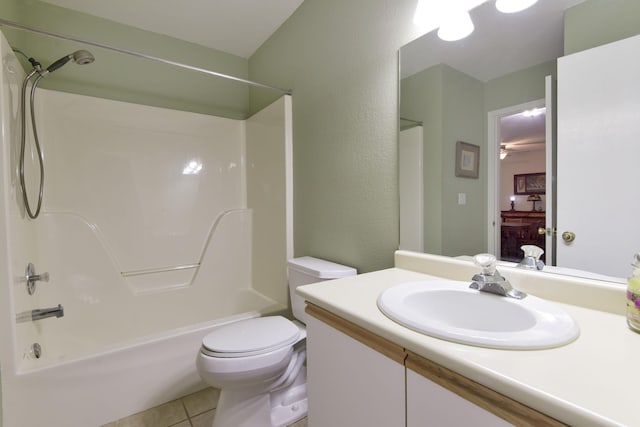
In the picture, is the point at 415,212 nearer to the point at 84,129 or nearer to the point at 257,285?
the point at 257,285

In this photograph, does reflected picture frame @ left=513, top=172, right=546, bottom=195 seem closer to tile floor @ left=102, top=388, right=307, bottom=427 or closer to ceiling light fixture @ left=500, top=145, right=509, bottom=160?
ceiling light fixture @ left=500, top=145, right=509, bottom=160

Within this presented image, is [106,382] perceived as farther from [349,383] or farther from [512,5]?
[512,5]

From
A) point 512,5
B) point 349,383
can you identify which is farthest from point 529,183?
Result: point 349,383

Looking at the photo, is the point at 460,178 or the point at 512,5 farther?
the point at 460,178

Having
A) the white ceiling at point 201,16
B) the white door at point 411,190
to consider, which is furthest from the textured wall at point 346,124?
the white ceiling at point 201,16

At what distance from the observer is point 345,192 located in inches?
61.3

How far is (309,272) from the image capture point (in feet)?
4.99

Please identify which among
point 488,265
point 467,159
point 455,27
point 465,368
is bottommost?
point 465,368

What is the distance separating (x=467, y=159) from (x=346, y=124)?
0.66m

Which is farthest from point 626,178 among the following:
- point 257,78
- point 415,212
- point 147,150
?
point 147,150

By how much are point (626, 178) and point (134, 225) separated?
8.53 feet

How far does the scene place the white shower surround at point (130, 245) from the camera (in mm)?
1326

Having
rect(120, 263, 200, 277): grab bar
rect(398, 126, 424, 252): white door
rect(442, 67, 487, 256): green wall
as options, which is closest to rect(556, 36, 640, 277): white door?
rect(442, 67, 487, 256): green wall

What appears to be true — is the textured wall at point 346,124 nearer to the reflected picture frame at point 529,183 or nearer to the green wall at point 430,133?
the green wall at point 430,133
